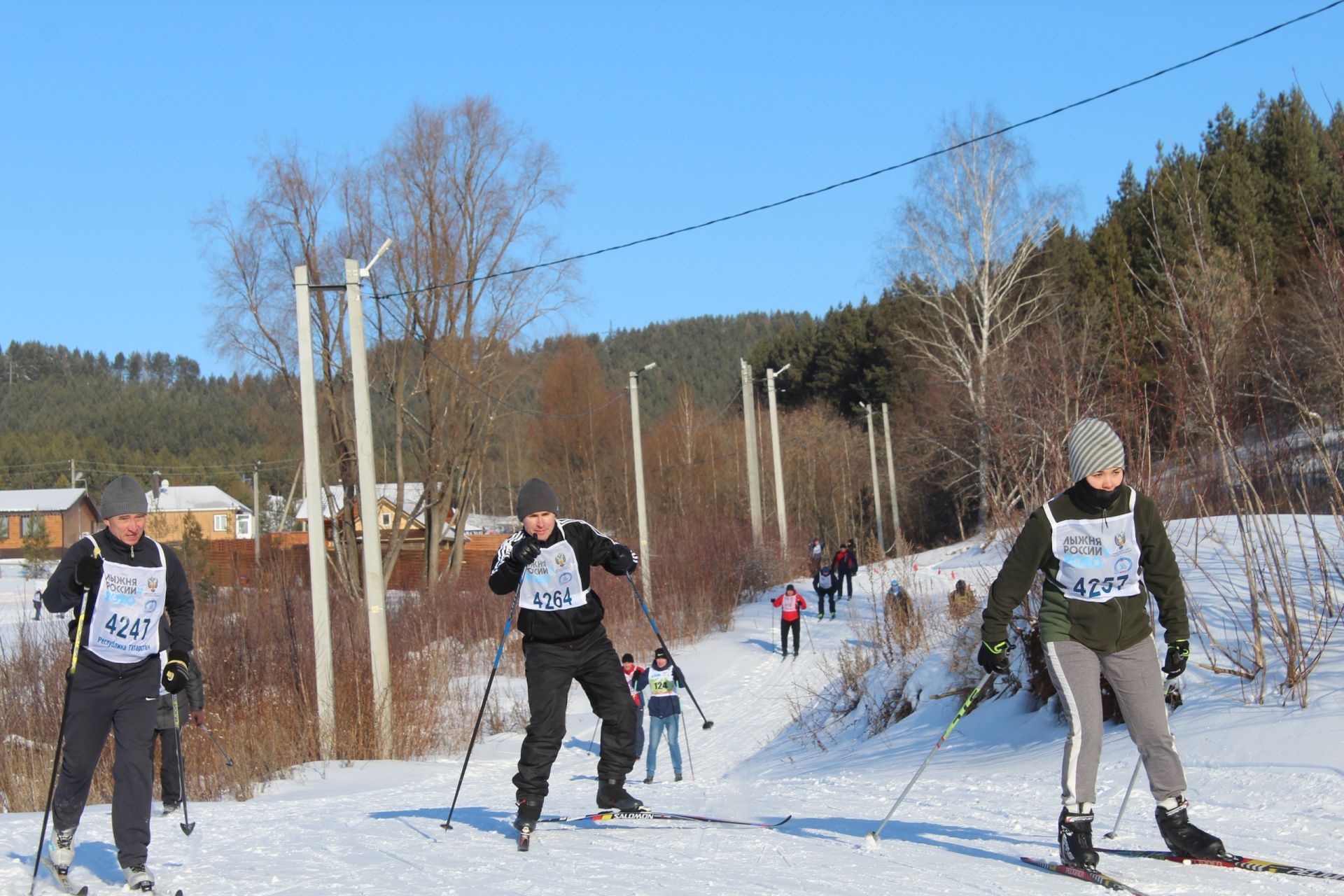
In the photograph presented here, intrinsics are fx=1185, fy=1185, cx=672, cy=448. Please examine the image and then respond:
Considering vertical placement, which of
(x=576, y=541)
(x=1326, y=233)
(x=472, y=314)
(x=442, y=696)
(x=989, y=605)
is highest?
(x=472, y=314)

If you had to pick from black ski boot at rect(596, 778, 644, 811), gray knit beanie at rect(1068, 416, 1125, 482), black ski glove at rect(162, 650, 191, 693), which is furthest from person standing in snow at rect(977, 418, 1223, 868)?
black ski glove at rect(162, 650, 191, 693)

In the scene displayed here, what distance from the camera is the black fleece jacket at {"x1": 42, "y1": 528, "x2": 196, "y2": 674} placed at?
5.52 meters

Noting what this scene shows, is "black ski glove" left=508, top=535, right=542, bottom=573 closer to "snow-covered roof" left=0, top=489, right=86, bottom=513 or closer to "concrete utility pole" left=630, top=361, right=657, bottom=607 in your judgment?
"concrete utility pole" left=630, top=361, right=657, bottom=607

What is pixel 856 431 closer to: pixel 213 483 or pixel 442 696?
pixel 442 696

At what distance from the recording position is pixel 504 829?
6.89 meters

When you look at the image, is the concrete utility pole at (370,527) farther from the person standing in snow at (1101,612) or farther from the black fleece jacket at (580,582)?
the person standing in snow at (1101,612)

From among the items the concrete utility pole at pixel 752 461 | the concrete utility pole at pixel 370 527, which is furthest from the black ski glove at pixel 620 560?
the concrete utility pole at pixel 752 461

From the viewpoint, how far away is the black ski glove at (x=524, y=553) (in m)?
6.37

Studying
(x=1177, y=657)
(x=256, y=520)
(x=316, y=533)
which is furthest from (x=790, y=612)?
(x=256, y=520)

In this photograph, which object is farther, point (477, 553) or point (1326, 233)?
point (477, 553)

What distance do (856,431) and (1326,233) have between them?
167ft

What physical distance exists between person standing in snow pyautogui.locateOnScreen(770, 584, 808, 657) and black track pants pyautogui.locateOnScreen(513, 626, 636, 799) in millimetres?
14721

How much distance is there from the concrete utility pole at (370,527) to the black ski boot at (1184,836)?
34.9ft

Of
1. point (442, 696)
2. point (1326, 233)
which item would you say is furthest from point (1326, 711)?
point (442, 696)
